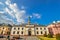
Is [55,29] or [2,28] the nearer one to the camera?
[55,29]

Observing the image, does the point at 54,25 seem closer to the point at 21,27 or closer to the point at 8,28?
the point at 21,27

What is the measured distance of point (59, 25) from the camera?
5197 centimetres

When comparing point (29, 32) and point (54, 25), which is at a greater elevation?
point (54, 25)

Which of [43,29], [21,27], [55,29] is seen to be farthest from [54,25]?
[21,27]

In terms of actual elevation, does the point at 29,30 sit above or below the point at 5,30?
below

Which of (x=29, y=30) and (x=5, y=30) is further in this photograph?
(x=5, y=30)

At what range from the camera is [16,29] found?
180 feet

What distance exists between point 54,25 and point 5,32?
26.0 metres

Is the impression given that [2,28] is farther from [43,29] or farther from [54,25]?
[54,25]

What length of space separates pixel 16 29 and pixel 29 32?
23.8ft

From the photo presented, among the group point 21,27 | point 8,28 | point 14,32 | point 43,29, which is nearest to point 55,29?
point 43,29

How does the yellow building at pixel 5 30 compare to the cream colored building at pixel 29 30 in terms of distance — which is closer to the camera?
the cream colored building at pixel 29 30

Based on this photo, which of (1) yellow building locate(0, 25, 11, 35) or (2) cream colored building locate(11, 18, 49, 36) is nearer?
(2) cream colored building locate(11, 18, 49, 36)

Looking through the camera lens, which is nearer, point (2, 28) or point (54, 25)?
point (54, 25)
